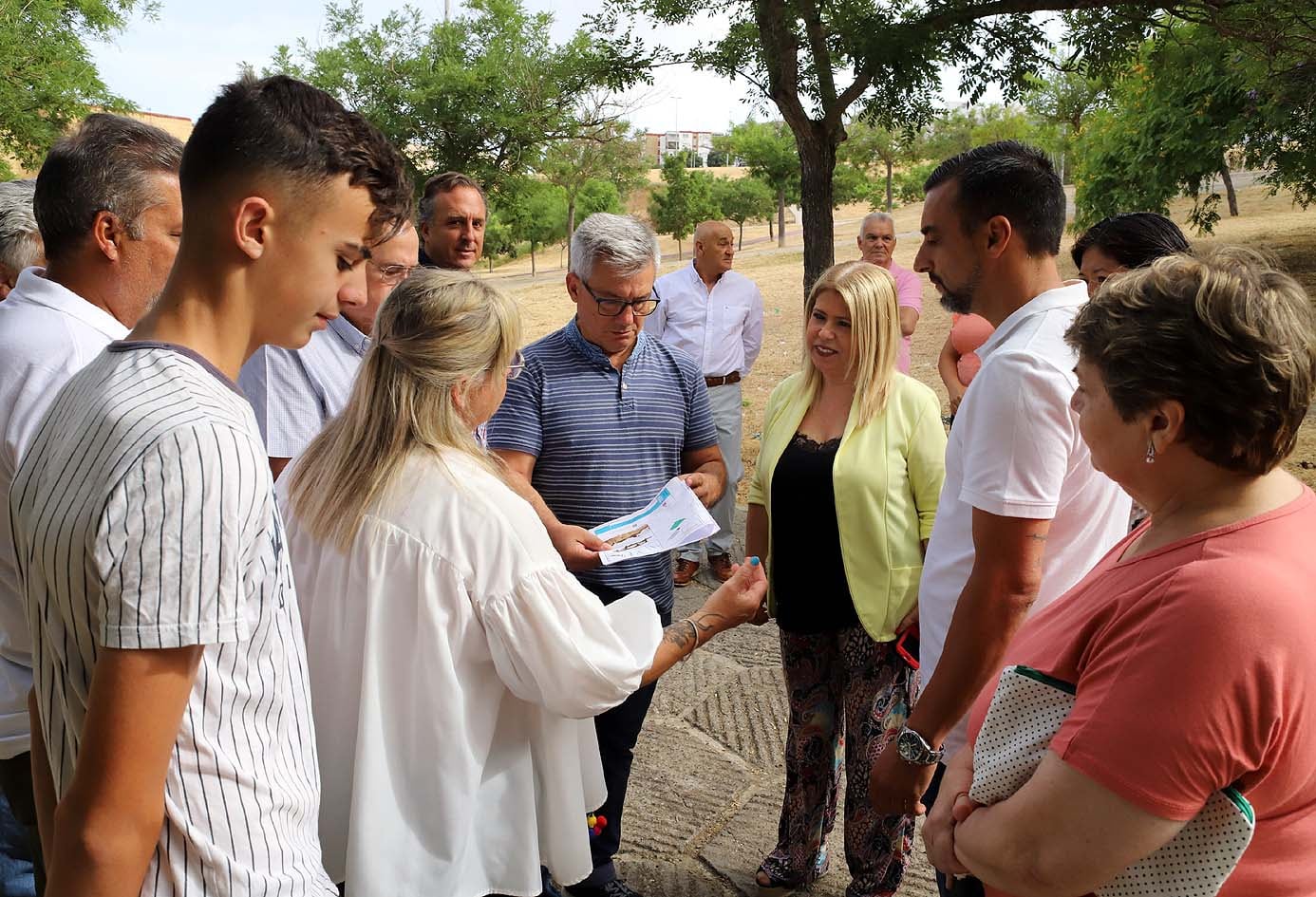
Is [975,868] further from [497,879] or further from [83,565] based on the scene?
[83,565]

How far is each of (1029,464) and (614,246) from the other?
1709mm

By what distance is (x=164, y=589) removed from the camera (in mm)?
1172

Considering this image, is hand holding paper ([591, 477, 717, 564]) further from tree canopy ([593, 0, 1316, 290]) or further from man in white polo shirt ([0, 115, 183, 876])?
tree canopy ([593, 0, 1316, 290])

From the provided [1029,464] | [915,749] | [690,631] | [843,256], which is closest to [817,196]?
[690,631]

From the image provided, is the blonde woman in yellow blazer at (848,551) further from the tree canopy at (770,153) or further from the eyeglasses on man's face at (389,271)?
the tree canopy at (770,153)

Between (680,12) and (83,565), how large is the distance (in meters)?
6.75

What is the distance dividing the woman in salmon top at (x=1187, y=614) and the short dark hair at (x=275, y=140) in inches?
44.1

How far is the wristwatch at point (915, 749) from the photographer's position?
2246 mm

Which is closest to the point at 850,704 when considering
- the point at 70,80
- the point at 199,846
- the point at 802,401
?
the point at 802,401

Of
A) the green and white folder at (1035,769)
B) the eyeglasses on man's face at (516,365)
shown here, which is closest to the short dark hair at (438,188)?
the eyeglasses on man's face at (516,365)

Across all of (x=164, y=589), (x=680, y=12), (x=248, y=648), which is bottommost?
(x=248, y=648)

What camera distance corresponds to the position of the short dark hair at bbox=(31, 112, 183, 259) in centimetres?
226

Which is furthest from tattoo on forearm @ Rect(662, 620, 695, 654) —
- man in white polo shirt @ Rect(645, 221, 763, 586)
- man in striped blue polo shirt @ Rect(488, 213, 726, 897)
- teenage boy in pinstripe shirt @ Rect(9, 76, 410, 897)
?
man in white polo shirt @ Rect(645, 221, 763, 586)

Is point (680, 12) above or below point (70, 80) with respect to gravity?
below
